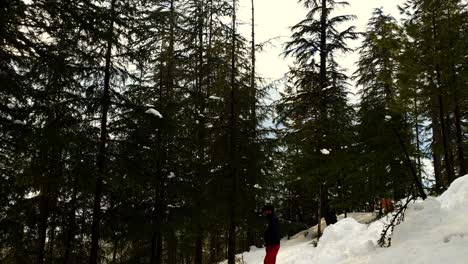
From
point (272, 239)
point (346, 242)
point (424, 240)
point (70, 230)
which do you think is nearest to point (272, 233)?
point (272, 239)

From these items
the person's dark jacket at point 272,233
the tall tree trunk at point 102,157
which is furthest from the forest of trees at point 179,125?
→ the person's dark jacket at point 272,233

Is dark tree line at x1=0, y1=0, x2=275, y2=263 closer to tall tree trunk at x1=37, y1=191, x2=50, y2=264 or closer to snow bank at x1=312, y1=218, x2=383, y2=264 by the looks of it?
tall tree trunk at x1=37, y1=191, x2=50, y2=264

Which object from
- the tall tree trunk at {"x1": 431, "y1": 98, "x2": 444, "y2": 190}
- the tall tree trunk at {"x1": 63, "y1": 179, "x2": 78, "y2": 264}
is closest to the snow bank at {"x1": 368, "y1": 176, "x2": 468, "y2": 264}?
the tall tree trunk at {"x1": 431, "y1": 98, "x2": 444, "y2": 190}

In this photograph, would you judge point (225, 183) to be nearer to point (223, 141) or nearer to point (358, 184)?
point (223, 141)

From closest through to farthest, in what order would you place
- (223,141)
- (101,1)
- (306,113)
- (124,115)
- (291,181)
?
1. (101,1)
2. (124,115)
3. (223,141)
4. (291,181)
5. (306,113)

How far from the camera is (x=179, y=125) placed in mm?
12695

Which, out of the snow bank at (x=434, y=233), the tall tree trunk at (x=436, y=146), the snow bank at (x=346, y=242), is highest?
the tall tree trunk at (x=436, y=146)

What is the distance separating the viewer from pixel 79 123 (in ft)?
32.5

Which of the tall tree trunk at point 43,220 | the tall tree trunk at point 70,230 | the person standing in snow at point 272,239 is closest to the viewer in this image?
the person standing in snow at point 272,239

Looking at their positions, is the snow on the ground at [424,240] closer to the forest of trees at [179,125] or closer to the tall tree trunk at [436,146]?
the forest of trees at [179,125]

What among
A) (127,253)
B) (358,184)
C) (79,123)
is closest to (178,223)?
(127,253)

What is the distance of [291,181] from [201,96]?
5.64m

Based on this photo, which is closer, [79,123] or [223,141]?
[79,123]

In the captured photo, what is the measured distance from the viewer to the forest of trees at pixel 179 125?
26.5ft
